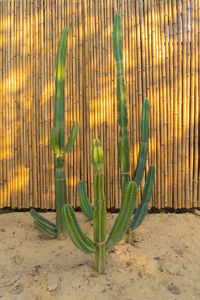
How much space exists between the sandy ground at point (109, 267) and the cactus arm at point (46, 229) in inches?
3.0

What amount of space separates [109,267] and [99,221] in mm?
486

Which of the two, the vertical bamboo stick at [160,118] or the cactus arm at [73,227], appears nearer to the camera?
the cactus arm at [73,227]

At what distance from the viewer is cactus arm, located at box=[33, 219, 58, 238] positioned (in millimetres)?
2156

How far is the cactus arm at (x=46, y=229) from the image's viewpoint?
Answer: 7.07 feet

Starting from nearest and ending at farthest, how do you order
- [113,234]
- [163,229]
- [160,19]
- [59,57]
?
[113,234]
[59,57]
[163,229]
[160,19]

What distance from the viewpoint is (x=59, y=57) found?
203 cm

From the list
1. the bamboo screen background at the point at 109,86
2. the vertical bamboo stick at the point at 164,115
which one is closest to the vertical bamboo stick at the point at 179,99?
the bamboo screen background at the point at 109,86

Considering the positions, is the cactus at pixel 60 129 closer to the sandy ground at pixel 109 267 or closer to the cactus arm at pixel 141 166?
the sandy ground at pixel 109 267

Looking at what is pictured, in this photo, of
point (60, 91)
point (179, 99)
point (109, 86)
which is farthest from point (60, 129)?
point (179, 99)

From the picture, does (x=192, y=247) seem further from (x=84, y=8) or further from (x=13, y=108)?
(x=84, y=8)

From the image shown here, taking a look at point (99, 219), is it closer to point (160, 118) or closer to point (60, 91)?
point (60, 91)

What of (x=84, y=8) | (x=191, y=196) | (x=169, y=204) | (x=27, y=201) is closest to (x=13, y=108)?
(x=27, y=201)

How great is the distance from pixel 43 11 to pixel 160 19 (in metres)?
1.46

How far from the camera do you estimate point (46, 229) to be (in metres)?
2.17
